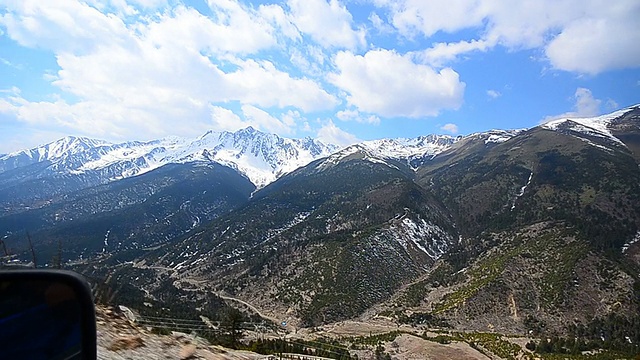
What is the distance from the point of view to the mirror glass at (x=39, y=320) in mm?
2029

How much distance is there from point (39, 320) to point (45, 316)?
76 millimetres

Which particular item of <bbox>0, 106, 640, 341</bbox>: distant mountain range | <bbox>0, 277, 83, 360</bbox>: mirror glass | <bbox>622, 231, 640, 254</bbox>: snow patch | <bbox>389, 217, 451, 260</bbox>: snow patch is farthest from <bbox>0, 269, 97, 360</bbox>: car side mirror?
<bbox>622, 231, 640, 254</bbox>: snow patch

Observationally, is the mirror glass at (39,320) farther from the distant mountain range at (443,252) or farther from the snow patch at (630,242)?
the snow patch at (630,242)

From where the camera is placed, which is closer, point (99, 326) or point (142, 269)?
point (99, 326)

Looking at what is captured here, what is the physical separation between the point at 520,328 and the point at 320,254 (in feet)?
180

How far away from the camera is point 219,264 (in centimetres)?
14850

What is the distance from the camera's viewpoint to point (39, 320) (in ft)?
7.38

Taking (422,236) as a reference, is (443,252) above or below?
below

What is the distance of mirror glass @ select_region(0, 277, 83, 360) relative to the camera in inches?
79.9

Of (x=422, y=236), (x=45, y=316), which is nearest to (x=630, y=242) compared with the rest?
(x=422, y=236)

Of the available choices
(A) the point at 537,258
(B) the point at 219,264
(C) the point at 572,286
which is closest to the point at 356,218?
(B) the point at 219,264

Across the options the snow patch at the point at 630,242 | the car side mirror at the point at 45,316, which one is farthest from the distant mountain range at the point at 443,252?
the car side mirror at the point at 45,316

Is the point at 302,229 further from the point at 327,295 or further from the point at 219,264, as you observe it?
the point at 327,295

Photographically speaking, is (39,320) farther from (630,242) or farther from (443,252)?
(443,252)
